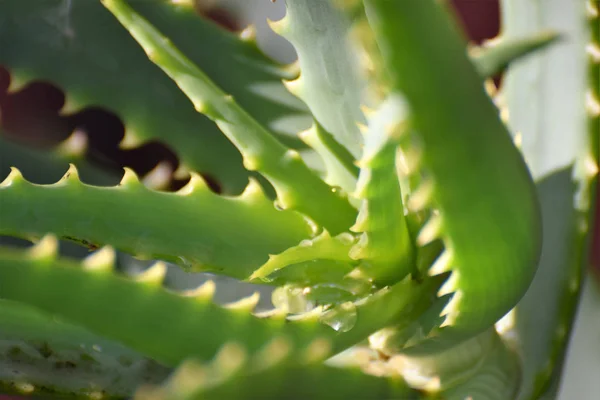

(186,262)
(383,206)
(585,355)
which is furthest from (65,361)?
(585,355)

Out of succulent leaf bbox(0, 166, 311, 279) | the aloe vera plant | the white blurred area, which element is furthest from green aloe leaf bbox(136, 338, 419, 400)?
the white blurred area

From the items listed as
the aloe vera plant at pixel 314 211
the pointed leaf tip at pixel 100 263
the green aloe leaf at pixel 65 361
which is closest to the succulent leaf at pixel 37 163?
the aloe vera plant at pixel 314 211

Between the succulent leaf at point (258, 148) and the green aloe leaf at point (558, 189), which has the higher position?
the succulent leaf at point (258, 148)

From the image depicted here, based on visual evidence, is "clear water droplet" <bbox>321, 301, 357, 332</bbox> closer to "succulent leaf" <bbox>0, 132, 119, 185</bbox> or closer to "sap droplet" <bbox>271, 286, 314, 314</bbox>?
"sap droplet" <bbox>271, 286, 314, 314</bbox>

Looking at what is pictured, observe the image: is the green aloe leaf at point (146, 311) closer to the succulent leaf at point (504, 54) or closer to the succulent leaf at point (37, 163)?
the succulent leaf at point (504, 54)

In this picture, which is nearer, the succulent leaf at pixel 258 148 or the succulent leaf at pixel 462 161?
the succulent leaf at pixel 462 161

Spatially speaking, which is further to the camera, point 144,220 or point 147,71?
point 147,71

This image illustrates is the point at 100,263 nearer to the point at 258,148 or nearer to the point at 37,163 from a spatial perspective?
the point at 258,148
